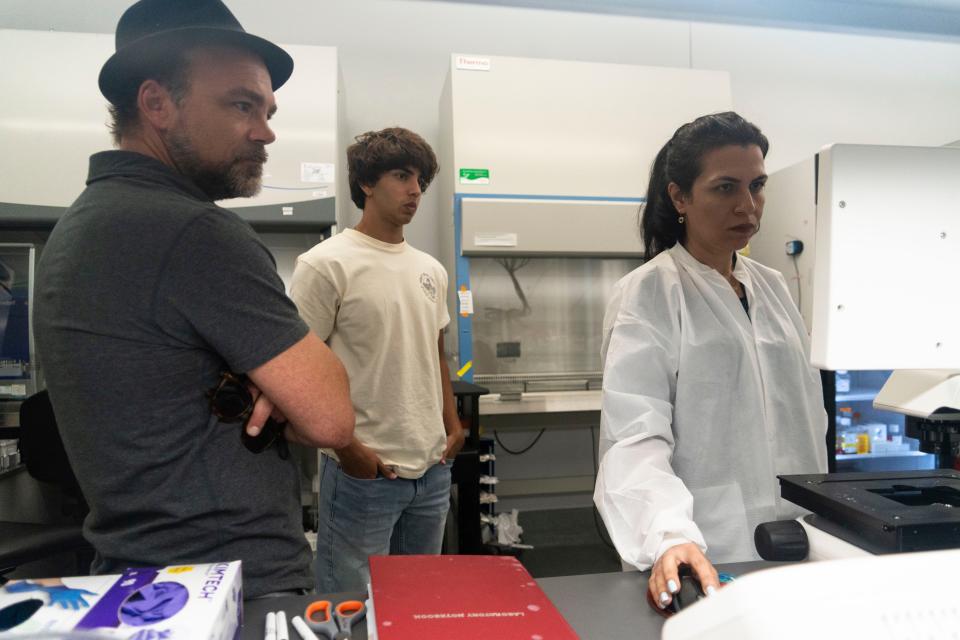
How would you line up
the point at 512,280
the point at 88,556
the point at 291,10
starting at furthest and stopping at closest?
1. the point at 512,280
2. the point at 291,10
3. the point at 88,556

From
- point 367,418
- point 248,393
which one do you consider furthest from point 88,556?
point 248,393

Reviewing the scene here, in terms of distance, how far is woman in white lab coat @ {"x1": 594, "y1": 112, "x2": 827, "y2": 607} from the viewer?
3.11ft

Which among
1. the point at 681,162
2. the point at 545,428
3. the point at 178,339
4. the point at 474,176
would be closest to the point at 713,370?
the point at 681,162

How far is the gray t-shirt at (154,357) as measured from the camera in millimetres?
684

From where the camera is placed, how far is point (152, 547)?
2.31 feet

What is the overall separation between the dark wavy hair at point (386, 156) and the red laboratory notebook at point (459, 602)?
1091 mm

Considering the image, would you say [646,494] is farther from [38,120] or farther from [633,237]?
[38,120]

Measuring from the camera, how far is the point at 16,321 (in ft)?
6.93

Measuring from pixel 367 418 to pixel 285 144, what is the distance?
4.12 feet

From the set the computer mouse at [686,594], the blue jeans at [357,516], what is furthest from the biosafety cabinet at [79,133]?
the computer mouse at [686,594]

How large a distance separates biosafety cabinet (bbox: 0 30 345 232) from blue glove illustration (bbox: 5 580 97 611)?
1.75m

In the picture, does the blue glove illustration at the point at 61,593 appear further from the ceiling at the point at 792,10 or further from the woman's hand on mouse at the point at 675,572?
the ceiling at the point at 792,10

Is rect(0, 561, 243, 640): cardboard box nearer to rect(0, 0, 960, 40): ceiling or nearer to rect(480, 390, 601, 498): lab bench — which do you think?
rect(0, 0, 960, 40): ceiling

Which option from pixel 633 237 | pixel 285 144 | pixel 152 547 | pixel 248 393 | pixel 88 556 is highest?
pixel 285 144
